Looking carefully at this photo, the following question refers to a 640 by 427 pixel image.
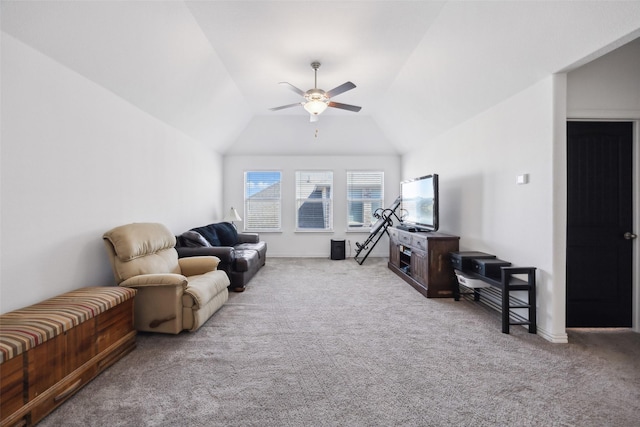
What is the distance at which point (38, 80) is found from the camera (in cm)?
231

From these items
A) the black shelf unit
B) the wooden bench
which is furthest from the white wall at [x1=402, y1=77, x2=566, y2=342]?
the wooden bench

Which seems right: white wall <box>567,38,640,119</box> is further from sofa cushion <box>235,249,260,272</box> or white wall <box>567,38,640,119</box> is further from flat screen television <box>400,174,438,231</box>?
sofa cushion <box>235,249,260,272</box>

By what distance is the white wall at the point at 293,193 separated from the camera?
714 centimetres

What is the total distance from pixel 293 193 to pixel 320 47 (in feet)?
12.9

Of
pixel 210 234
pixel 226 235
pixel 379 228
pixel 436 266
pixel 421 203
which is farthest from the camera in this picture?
pixel 379 228

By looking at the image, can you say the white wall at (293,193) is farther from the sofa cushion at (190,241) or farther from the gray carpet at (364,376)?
the gray carpet at (364,376)

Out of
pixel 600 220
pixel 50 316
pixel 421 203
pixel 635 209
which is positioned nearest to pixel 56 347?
pixel 50 316

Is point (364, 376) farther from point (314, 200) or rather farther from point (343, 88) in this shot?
point (314, 200)

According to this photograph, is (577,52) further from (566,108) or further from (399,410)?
(399,410)

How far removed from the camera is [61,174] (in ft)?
8.34

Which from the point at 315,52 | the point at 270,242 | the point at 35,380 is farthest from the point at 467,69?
the point at 270,242

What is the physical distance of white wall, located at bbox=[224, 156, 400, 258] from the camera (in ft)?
23.4

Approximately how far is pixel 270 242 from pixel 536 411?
5953 millimetres

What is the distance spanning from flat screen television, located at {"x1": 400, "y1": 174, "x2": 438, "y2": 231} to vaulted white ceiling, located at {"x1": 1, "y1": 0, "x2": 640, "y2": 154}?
3.23 ft
